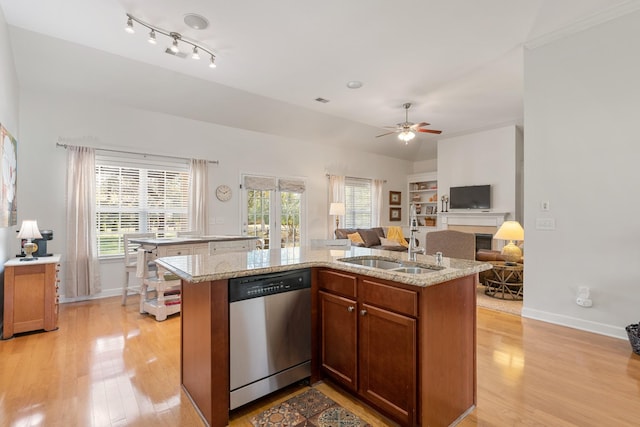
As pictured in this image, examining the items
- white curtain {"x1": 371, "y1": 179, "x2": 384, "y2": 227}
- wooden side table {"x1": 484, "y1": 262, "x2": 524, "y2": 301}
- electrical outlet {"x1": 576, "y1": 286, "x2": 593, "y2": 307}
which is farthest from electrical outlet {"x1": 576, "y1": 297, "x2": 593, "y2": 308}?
white curtain {"x1": 371, "y1": 179, "x2": 384, "y2": 227}

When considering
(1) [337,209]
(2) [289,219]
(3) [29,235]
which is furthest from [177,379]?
(1) [337,209]

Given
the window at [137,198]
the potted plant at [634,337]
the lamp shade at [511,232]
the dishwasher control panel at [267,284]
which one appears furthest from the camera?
the window at [137,198]

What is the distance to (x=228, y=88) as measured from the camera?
5.02 meters

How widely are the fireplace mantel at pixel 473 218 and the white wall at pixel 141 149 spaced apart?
3073mm

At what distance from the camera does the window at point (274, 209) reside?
249 inches

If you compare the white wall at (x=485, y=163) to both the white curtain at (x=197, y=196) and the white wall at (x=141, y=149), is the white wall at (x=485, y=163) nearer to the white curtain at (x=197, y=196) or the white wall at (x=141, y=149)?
the white wall at (x=141, y=149)

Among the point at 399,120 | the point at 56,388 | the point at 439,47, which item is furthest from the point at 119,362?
the point at 399,120

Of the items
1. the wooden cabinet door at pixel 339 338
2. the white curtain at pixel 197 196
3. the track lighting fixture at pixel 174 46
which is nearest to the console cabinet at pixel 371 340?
the wooden cabinet door at pixel 339 338

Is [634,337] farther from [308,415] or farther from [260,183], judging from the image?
[260,183]

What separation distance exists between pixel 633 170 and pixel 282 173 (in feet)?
17.7

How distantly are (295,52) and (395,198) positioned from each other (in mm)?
6089

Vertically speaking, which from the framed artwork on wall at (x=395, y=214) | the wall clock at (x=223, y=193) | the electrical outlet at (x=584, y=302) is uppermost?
the wall clock at (x=223, y=193)

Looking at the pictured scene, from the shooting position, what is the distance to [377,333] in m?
1.85

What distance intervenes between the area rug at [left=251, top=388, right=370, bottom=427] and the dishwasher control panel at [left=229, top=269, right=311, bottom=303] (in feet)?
2.43
